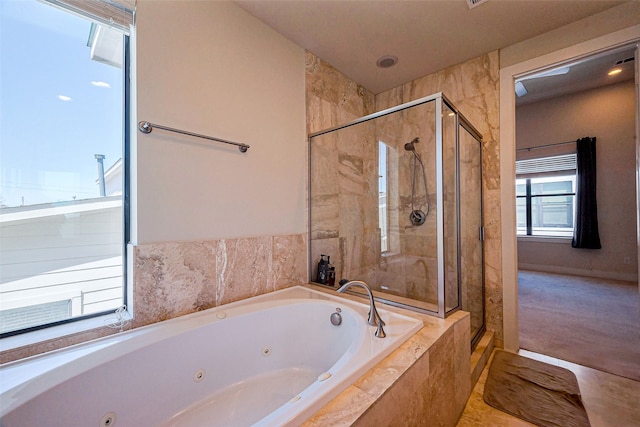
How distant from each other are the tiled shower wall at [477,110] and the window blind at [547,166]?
3.44 meters

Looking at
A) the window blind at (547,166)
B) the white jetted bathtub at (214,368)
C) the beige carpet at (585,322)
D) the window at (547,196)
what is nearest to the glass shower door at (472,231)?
the beige carpet at (585,322)

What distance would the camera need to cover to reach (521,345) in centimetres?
208


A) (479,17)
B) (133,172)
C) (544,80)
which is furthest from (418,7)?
(544,80)

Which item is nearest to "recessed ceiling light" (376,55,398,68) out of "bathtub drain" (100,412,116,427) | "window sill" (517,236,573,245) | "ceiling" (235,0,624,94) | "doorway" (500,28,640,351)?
"ceiling" (235,0,624,94)

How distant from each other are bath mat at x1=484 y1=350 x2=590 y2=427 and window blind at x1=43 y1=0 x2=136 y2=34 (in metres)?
2.82

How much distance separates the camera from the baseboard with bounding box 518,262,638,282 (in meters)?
3.81

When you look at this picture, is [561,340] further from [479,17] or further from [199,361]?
[199,361]

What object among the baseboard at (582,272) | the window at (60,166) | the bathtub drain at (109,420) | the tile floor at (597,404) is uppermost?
the window at (60,166)

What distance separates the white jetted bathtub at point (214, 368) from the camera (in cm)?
84

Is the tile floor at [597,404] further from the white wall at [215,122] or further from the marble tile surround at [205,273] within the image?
the white wall at [215,122]

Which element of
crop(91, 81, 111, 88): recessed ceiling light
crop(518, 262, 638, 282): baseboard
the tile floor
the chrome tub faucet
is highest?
crop(91, 81, 111, 88): recessed ceiling light

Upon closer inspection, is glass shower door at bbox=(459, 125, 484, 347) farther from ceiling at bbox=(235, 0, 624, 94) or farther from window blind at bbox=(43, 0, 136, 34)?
window blind at bbox=(43, 0, 136, 34)

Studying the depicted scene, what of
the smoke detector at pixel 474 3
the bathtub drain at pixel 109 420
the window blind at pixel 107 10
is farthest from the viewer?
the smoke detector at pixel 474 3

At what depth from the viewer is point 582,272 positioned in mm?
4219
